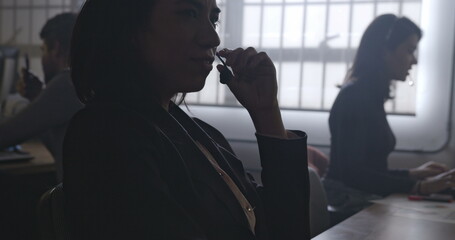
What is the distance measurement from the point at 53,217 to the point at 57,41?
1747 millimetres

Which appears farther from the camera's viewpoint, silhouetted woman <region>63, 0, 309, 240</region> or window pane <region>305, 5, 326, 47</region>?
window pane <region>305, 5, 326, 47</region>

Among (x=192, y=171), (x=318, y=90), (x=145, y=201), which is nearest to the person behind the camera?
(x=145, y=201)

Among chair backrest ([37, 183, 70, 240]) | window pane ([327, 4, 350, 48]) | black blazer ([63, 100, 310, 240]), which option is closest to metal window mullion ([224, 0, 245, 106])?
window pane ([327, 4, 350, 48])

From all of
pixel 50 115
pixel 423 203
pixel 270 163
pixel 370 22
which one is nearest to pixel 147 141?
pixel 270 163

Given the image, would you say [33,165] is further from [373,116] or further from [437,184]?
[437,184]

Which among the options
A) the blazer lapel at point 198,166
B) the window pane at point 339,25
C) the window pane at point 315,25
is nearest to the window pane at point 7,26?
the window pane at point 315,25

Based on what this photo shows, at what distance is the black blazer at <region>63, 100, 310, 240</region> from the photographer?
2.58 feet

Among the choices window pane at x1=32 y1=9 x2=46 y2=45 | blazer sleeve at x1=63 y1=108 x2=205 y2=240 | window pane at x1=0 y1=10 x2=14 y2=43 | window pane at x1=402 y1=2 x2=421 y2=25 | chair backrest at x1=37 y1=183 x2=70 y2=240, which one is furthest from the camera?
window pane at x1=0 y1=10 x2=14 y2=43

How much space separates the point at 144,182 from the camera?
31.8 inches

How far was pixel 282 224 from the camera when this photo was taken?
4.03 ft

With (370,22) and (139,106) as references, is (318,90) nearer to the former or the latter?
(370,22)

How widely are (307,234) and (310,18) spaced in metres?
1.84

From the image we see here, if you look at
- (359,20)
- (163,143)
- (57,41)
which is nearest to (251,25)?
(359,20)

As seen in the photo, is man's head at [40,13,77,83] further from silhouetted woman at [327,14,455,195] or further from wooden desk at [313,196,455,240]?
wooden desk at [313,196,455,240]
